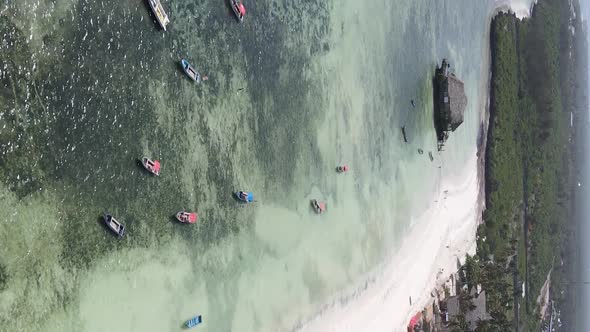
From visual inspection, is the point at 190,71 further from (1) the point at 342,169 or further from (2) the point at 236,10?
(1) the point at 342,169

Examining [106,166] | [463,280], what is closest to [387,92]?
[463,280]

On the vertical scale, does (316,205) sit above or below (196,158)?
below

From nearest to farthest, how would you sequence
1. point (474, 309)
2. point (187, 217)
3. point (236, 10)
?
point (187, 217) → point (236, 10) → point (474, 309)

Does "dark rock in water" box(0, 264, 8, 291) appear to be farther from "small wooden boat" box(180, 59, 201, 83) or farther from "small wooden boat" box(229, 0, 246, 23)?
"small wooden boat" box(229, 0, 246, 23)

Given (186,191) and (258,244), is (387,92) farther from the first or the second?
(186,191)

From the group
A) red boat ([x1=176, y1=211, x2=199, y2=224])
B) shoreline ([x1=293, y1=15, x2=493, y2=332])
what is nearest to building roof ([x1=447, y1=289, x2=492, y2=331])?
shoreline ([x1=293, y1=15, x2=493, y2=332])

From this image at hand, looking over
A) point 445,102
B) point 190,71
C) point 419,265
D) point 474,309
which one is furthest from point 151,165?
point 474,309

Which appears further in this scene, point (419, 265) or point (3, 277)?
point (419, 265)
